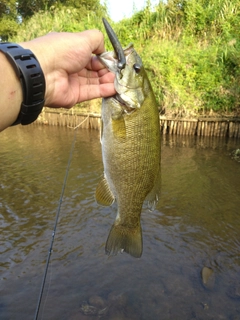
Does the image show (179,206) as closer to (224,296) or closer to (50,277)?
(224,296)

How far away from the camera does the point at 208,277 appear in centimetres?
466

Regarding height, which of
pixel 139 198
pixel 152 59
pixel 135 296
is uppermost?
pixel 152 59

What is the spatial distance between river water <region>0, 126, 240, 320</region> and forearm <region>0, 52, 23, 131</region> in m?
3.12

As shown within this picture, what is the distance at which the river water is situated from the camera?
414 centimetres

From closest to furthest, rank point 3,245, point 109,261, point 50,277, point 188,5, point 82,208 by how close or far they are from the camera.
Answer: point 50,277 < point 109,261 < point 3,245 < point 82,208 < point 188,5

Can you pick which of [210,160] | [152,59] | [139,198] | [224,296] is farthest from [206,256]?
[152,59]

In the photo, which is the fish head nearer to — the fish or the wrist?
the fish

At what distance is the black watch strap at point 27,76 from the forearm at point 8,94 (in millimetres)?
28

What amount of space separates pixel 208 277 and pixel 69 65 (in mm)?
3969

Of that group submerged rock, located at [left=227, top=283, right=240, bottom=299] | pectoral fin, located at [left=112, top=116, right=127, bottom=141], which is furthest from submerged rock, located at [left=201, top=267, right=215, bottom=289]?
pectoral fin, located at [left=112, top=116, right=127, bottom=141]

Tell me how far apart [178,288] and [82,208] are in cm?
305

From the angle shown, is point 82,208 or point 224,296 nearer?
point 224,296

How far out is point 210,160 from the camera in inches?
404

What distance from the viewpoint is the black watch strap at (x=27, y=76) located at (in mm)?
1791
